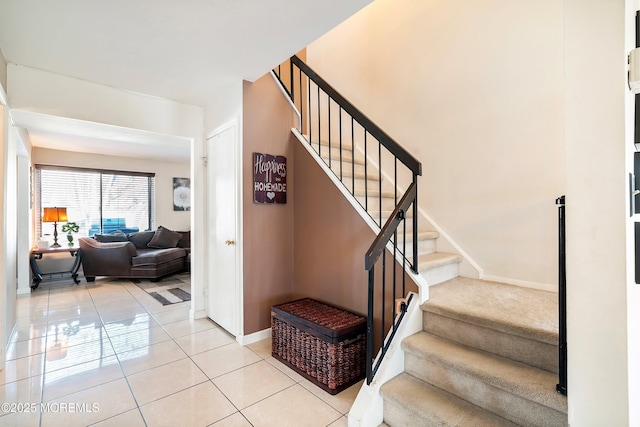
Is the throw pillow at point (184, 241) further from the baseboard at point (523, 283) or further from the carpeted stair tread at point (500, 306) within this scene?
the baseboard at point (523, 283)

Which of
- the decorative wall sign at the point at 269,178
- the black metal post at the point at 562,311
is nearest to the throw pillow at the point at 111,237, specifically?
the decorative wall sign at the point at 269,178

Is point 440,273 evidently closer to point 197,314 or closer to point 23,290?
point 197,314

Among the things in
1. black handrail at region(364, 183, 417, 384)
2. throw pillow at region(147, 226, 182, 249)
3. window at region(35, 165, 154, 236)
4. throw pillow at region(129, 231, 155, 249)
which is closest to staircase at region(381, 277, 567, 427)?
black handrail at region(364, 183, 417, 384)

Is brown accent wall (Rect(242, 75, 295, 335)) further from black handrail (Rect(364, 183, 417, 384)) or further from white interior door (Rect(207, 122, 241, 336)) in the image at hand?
black handrail (Rect(364, 183, 417, 384))

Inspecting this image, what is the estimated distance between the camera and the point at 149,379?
7.42 feet

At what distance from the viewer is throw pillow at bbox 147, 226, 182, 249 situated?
6.20 meters

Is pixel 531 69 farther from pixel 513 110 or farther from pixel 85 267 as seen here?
pixel 85 267

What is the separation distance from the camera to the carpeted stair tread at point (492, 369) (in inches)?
53.2

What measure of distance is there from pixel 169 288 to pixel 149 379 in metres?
Result: 3.04

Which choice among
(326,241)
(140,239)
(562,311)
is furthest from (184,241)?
(562,311)

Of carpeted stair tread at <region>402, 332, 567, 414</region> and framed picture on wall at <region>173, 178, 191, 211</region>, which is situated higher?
framed picture on wall at <region>173, 178, 191, 211</region>

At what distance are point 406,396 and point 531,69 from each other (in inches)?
103

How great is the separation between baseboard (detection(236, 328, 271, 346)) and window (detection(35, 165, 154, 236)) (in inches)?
215

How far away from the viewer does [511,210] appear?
8.17ft
